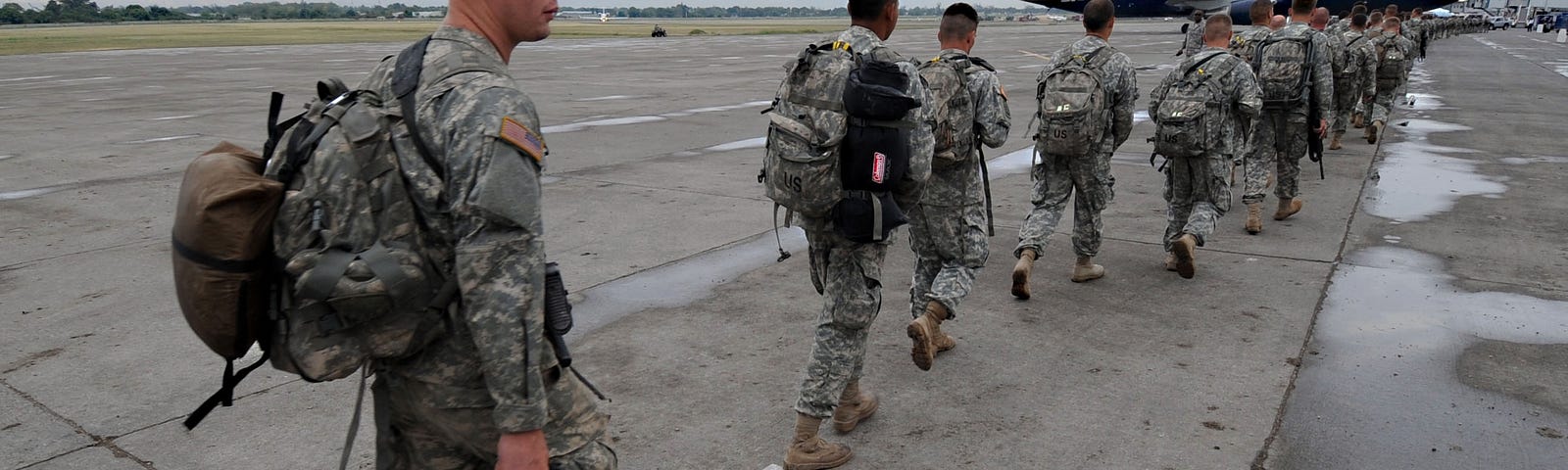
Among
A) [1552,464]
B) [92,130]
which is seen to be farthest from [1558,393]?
[92,130]

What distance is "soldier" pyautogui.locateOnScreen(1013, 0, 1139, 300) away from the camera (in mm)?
5641

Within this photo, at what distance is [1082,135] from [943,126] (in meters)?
1.49

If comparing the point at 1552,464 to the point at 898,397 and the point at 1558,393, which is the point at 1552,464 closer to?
the point at 1558,393

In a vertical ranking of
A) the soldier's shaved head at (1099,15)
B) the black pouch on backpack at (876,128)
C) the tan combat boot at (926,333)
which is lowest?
the tan combat boot at (926,333)

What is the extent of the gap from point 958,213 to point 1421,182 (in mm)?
7565

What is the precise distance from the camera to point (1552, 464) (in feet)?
12.1

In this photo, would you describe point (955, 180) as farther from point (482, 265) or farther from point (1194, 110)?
point (482, 265)

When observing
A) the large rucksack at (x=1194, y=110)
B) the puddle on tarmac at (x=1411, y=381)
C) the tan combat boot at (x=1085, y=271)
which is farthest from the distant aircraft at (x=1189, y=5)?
the tan combat boot at (x=1085, y=271)

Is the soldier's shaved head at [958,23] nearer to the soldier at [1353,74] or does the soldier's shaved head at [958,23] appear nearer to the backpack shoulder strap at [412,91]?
the backpack shoulder strap at [412,91]

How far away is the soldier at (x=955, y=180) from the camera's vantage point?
Answer: 4414 mm

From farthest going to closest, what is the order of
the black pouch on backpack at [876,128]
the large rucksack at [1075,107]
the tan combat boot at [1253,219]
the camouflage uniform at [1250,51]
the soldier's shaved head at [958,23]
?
the camouflage uniform at [1250,51] → the tan combat boot at [1253,219] → the large rucksack at [1075,107] → the soldier's shaved head at [958,23] → the black pouch on backpack at [876,128]

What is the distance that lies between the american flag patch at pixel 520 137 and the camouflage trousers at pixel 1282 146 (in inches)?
279

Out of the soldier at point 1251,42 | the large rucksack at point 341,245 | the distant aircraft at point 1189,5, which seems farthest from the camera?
the distant aircraft at point 1189,5

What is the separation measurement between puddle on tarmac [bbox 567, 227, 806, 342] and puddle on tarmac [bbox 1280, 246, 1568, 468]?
3.21 metres
